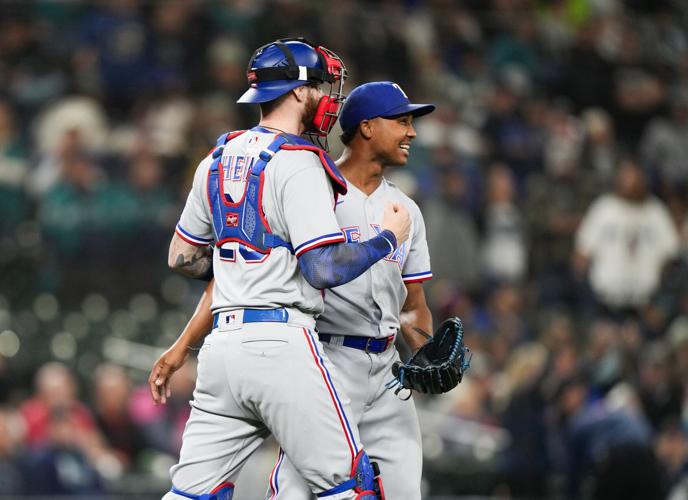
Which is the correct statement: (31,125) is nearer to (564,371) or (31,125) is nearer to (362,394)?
(564,371)

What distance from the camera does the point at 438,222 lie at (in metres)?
10.8

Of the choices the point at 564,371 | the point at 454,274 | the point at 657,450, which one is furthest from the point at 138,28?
the point at 657,450

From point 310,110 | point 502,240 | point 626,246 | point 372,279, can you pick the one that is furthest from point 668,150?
point 310,110

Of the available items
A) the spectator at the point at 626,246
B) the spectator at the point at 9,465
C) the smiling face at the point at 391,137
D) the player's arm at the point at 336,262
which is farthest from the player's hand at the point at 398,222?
the spectator at the point at 626,246

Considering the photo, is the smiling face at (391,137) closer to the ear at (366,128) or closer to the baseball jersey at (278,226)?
the ear at (366,128)

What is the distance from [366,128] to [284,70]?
66cm

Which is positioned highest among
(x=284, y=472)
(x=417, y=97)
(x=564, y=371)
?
(x=417, y=97)

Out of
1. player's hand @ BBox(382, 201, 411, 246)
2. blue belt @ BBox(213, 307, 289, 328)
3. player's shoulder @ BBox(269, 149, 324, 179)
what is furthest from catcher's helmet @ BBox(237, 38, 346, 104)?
blue belt @ BBox(213, 307, 289, 328)

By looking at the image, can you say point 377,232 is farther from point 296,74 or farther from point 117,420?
point 117,420

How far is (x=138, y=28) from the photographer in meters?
11.8

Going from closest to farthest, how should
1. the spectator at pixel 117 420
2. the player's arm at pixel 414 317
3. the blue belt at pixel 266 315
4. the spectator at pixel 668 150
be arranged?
the blue belt at pixel 266 315 < the player's arm at pixel 414 317 < the spectator at pixel 117 420 < the spectator at pixel 668 150

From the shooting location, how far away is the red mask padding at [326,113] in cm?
443

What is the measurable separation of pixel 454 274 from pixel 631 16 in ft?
17.1

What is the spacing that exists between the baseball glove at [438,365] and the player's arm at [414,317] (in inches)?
17.7
